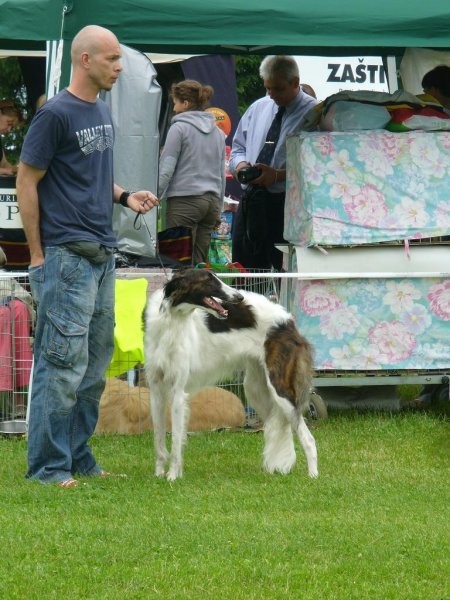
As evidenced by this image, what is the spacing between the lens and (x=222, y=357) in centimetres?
698

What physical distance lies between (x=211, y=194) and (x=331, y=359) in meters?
2.23

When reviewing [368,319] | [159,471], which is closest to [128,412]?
[159,471]

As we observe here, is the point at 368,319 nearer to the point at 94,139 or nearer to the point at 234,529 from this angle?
the point at 94,139

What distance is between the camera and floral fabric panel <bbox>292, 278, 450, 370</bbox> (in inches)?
322

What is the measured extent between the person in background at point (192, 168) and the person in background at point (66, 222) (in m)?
3.64

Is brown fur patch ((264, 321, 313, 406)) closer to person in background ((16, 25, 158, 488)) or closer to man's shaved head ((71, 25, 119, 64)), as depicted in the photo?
person in background ((16, 25, 158, 488))

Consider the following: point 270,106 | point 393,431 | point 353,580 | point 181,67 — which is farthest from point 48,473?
point 181,67

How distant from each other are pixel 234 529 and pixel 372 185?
3668 millimetres

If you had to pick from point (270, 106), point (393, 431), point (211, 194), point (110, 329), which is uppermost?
point (270, 106)

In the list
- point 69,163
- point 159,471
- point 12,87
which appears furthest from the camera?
point 12,87

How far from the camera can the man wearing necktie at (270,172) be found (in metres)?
9.11

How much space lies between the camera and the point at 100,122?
19.5 feet

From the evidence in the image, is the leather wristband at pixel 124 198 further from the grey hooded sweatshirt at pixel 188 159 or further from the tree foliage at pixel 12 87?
the tree foliage at pixel 12 87

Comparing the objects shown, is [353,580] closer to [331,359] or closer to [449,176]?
[331,359]
